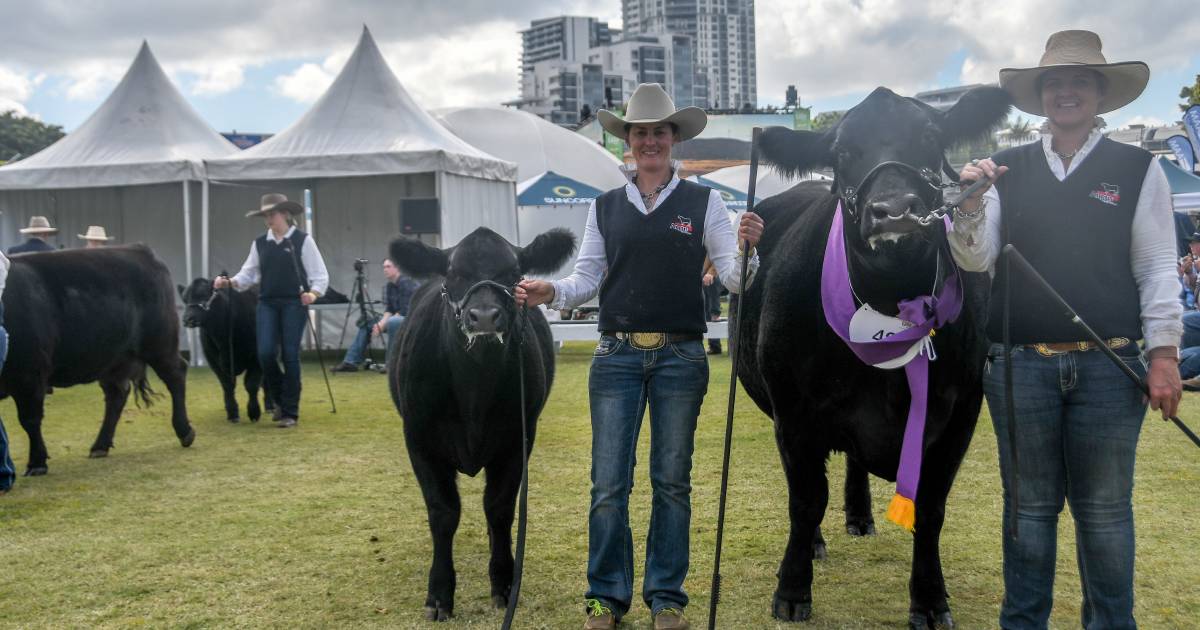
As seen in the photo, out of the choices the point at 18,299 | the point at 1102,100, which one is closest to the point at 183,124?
the point at 18,299

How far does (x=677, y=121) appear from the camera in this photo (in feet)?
13.8

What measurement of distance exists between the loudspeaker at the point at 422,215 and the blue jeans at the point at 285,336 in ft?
14.4

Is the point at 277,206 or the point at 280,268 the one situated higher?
the point at 277,206

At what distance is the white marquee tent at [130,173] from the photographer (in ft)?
49.2

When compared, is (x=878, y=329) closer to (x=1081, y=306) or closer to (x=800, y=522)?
(x=1081, y=306)

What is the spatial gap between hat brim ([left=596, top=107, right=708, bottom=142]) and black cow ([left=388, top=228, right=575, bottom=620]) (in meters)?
0.58

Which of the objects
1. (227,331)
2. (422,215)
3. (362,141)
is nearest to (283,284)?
(227,331)

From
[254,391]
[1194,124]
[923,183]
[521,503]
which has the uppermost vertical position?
[1194,124]

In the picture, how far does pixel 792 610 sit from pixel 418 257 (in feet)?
6.97

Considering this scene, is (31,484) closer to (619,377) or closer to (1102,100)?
(619,377)

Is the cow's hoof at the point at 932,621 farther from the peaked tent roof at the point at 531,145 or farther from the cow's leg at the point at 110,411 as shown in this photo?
the peaked tent roof at the point at 531,145

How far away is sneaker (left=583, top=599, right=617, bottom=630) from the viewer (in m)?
4.00

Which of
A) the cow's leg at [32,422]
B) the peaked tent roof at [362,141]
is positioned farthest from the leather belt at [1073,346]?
the peaked tent roof at [362,141]

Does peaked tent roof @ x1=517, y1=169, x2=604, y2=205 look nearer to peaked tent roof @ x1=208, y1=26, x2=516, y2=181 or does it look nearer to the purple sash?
peaked tent roof @ x1=208, y1=26, x2=516, y2=181
